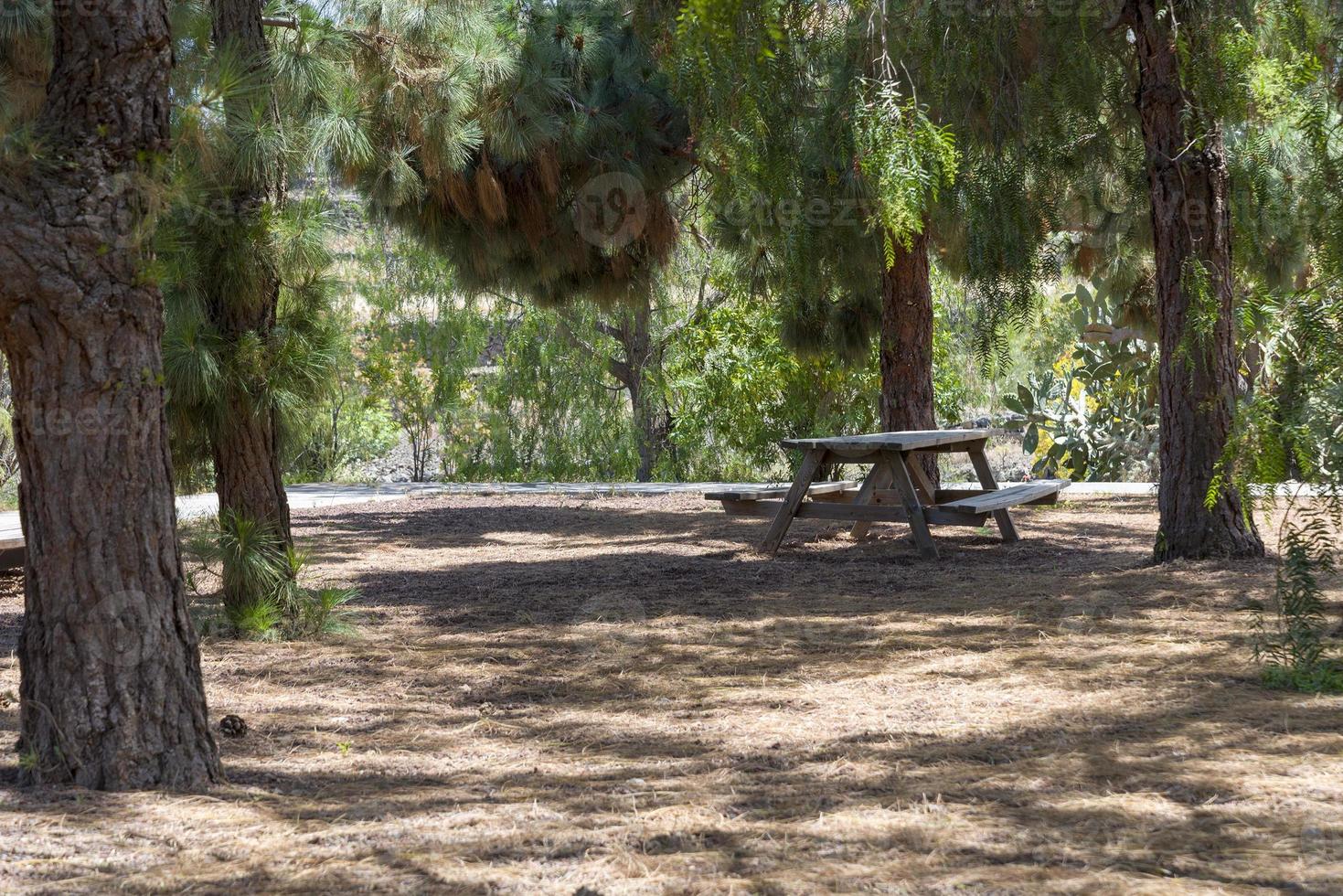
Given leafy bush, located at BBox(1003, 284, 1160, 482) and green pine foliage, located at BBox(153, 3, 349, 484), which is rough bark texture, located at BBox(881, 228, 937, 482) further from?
leafy bush, located at BBox(1003, 284, 1160, 482)

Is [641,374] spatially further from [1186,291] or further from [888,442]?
[1186,291]

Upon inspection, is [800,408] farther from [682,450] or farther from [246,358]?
[246,358]

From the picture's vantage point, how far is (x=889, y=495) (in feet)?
24.8

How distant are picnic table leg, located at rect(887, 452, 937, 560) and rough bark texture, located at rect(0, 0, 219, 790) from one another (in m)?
4.36

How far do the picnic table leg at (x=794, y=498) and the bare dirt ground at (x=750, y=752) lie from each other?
0.77 m

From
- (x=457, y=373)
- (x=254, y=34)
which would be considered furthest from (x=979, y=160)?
(x=457, y=373)

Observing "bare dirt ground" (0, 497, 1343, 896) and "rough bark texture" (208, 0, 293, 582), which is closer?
"bare dirt ground" (0, 497, 1343, 896)

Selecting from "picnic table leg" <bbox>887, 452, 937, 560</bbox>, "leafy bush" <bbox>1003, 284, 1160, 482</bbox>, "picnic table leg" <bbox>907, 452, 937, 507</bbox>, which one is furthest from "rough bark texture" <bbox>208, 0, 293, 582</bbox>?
"leafy bush" <bbox>1003, 284, 1160, 482</bbox>

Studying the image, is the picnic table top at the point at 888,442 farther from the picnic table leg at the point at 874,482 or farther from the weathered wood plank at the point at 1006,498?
the weathered wood plank at the point at 1006,498

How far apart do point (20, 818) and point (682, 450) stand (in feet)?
40.0

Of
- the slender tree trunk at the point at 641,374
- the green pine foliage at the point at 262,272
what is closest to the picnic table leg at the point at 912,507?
the green pine foliage at the point at 262,272

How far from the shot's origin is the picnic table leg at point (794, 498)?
22.5ft

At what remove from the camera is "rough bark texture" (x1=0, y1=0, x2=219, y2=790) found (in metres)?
2.81

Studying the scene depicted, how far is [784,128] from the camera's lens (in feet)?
14.4
